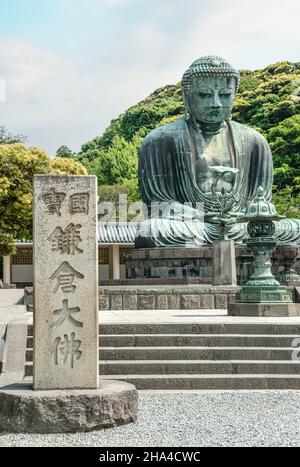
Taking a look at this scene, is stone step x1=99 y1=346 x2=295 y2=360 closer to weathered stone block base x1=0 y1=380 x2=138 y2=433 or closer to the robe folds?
weathered stone block base x1=0 y1=380 x2=138 y2=433

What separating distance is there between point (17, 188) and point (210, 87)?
925 cm

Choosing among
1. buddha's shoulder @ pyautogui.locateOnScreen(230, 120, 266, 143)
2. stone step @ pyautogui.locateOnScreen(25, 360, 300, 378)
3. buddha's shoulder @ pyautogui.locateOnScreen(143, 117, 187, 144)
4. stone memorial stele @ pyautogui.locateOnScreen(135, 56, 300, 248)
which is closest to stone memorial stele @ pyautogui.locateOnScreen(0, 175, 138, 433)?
stone step @ pyautogui.locateOnScreen(25, 360, 300, 378)

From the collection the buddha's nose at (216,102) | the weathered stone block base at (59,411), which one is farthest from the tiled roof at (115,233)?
the weathered stone block base at (59,411)

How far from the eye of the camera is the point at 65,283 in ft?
17.1

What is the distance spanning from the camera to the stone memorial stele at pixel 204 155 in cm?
1580

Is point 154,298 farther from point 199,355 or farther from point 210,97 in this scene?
point 210,97

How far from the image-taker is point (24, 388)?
5.28 m

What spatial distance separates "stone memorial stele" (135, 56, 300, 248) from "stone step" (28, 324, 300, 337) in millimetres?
7908

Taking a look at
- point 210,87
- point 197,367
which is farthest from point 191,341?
point 210,87

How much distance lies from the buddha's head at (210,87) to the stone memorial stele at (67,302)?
11123mm

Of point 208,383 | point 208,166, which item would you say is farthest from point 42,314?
point 208,166

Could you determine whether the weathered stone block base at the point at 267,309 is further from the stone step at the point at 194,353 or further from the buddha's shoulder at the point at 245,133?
the buddha's shoulder at the point at 245,133

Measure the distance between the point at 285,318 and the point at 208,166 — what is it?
7572 mm
